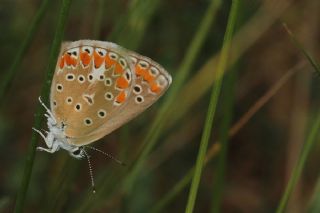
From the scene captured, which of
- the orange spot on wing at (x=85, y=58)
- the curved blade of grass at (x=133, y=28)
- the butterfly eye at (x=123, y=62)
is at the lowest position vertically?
the orange spot on wing at (x=85, y=58)

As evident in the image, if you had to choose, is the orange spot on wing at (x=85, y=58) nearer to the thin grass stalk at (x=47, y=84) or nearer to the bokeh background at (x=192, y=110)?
the thin grass stalk at (x=47, y=84)

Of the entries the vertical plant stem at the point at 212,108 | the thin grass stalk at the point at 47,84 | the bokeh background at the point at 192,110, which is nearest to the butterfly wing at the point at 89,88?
the thin grass stalk at the point at 47,84

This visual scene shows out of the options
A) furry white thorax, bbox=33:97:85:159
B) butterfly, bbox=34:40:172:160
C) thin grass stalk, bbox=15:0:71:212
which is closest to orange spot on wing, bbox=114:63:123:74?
butterfly, bbox=34:40:172:160

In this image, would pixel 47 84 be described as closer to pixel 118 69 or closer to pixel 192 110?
pixel 118 69

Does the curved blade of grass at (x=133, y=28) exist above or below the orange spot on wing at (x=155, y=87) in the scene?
above

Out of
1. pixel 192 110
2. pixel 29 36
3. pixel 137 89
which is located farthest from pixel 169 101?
pixel 192 110

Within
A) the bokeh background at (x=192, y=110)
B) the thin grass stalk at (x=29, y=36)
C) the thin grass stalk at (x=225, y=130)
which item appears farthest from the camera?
the bokeh background at (x=192, y=110)

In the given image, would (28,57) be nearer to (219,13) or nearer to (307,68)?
(219,13)
